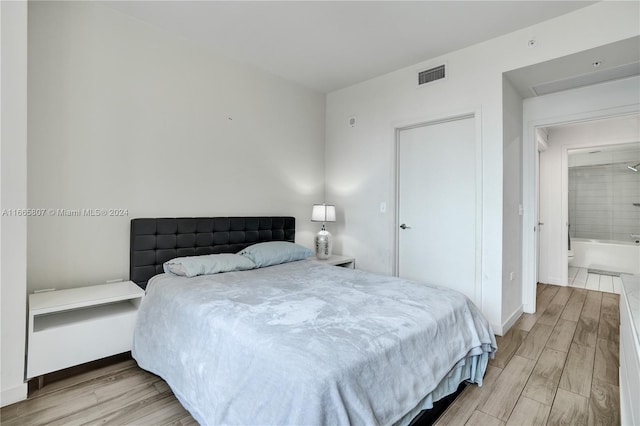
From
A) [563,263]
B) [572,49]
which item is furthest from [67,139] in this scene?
[563,263]

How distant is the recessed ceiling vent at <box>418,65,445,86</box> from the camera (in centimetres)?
320

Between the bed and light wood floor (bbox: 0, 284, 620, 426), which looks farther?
light wood floor (bbox: 0, 284, 620, 426)

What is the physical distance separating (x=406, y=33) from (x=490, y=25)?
69 centimetres

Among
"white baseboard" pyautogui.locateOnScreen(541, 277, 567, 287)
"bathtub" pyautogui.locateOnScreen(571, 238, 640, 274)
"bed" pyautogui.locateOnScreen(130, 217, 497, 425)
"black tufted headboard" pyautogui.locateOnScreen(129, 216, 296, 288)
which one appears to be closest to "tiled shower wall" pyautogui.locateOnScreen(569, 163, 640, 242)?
"bathtub" pyautogui.locateOnScreen(571, 238, 640, 274)

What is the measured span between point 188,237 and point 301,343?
1951 millimetres

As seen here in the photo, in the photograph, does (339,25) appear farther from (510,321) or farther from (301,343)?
(510,321)

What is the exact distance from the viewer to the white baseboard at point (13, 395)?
178cm

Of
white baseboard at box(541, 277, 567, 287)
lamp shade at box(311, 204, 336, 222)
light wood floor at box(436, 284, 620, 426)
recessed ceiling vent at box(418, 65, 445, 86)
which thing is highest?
recessed ceiling vent at box(418, 65, 445, 86)

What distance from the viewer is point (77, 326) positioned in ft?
6.61

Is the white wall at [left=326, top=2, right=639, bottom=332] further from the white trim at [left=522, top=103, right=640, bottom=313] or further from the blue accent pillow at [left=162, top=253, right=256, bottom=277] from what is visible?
the blue accent pillow at [left=162, top=253, right=256, bottom=277]

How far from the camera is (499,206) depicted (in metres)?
2.85

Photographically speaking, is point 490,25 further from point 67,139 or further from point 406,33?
point 67,139

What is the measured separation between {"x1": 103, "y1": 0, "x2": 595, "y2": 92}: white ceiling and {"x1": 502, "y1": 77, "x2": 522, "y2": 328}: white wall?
0.60m

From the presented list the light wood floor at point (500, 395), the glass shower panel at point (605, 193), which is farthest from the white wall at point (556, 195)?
the light wood floor at point (500, 395)
